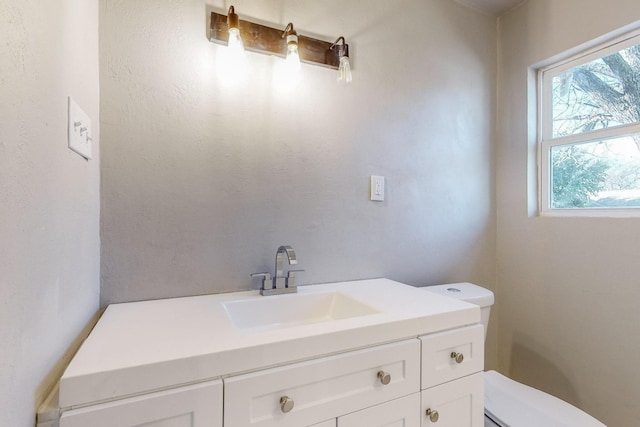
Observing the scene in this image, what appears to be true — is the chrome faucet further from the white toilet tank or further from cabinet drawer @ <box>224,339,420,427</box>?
the white toilet tank

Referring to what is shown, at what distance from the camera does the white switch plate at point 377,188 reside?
1.45 metres

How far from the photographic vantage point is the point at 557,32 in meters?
1.54

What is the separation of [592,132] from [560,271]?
69cm

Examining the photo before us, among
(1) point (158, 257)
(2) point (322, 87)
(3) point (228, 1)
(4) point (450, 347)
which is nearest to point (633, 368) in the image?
(4) point (450, 347)

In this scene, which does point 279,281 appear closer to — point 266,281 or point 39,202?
point 266,281

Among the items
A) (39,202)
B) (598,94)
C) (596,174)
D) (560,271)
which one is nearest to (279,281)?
(39,202)

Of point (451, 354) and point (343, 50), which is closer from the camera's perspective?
point (451, 354)

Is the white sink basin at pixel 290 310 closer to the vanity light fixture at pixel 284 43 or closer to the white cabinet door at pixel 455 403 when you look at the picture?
the white cabinet door at pixel 455 403

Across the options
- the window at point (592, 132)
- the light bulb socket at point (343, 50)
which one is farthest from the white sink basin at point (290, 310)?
the window at point (592, 132)

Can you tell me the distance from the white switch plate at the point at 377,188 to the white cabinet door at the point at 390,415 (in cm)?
82

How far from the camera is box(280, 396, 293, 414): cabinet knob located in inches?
A: 28.0

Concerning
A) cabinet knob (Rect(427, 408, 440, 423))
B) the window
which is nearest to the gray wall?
the window

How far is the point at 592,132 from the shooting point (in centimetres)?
148

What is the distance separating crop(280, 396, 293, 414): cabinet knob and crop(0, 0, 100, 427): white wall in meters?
0.46
